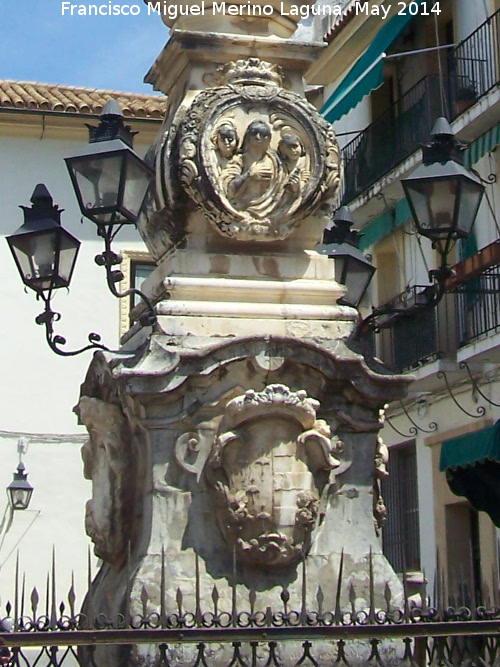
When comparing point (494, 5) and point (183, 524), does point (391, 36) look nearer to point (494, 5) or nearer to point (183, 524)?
point (494, 5)

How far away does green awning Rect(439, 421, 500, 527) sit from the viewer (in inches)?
501

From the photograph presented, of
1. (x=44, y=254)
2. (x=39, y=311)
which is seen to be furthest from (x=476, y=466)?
(x=44, y=254)

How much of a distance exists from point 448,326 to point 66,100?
6.30 m

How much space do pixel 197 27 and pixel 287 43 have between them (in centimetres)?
41

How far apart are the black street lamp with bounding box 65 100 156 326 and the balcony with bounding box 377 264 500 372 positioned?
329 inches

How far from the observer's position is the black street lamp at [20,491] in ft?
57.9

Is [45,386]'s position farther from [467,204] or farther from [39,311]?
[467,204]

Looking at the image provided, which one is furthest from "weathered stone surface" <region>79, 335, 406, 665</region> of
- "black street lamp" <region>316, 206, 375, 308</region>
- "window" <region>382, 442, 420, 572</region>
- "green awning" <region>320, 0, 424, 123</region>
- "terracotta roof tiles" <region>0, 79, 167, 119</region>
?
"terracotta roof tiles" <region>0, 79, 167, 119</region>

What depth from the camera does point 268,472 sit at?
545cm

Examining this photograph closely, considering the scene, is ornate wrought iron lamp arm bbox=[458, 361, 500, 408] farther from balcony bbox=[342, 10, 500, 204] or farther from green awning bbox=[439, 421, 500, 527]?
balcony bbox=[342, 10, 500, 204]

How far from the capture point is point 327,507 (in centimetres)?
562

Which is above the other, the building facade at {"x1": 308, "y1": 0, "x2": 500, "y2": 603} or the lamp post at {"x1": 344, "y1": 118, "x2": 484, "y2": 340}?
the building facade at {"x1": 308, "y1": 0, "x2": 500, "y2": 603}

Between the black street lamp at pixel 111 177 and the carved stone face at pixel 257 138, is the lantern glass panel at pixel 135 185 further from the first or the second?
the carved stone face at pixel 257 138

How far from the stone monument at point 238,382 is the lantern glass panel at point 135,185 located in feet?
0.47
